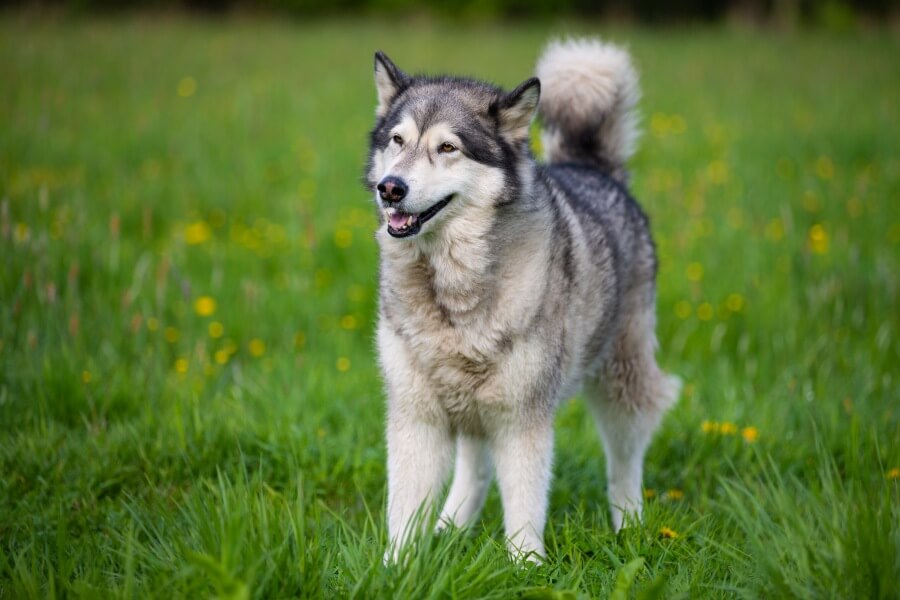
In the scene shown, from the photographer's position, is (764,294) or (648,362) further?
(764,294)

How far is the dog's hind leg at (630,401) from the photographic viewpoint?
3559 mm

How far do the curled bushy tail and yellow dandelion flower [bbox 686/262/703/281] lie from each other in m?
1.52

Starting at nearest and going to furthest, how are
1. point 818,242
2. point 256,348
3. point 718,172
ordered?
point 256,348
point 818,242
point 718,172

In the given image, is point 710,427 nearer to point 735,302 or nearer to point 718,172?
point 735,302

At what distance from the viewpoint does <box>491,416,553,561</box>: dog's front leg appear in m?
2.85

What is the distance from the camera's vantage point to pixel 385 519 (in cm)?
300

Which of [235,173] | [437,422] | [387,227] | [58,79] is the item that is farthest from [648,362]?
[58,79]

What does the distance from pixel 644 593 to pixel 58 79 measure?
9183mm

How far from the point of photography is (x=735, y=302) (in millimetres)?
→ 5234

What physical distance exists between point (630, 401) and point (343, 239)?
2825mm

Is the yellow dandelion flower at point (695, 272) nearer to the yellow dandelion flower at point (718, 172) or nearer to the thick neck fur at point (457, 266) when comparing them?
the yellow dandelion flower at point (718, 172)

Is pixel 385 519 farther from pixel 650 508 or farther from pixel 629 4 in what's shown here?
pixel 629 4

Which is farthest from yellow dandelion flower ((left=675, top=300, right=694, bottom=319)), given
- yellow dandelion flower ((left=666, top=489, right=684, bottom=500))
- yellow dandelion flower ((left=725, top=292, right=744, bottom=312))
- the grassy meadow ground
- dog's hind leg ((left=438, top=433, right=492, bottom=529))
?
dog's hind leg ((left=438, top=433, right=492, bottom=529))

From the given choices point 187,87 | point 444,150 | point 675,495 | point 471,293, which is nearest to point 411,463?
point 471,293
